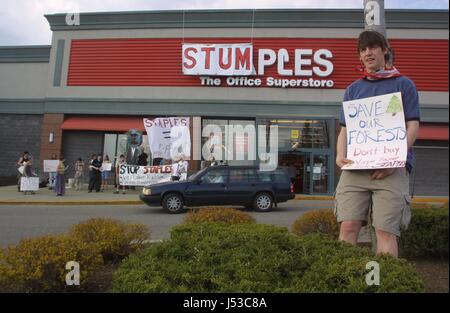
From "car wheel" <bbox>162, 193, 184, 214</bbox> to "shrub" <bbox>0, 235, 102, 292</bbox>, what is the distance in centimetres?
892

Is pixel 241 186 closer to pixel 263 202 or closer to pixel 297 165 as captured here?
pixel 263 202

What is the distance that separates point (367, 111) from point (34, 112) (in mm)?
24202

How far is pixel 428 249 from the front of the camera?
5109 mm

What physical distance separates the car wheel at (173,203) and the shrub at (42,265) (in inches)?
351

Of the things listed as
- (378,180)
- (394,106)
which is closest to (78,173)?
(378,180)

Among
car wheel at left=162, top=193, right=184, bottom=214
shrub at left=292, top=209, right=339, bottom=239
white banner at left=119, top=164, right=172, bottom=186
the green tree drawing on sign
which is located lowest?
shrub at left=292, top=209, right=339, bottom=239

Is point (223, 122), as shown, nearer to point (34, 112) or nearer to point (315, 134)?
point (315, 134)

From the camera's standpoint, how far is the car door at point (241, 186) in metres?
13.2

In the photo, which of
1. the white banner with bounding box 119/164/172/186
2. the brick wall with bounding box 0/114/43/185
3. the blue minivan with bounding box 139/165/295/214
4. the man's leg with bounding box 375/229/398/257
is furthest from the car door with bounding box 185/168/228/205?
the brick wall with bounding box 0/114/43/185

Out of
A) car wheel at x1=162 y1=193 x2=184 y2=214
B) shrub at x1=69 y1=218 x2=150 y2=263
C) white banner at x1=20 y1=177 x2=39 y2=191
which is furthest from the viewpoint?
white banner at x1=20 y1=177 x2=39 y2=191

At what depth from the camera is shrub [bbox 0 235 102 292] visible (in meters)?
3.58

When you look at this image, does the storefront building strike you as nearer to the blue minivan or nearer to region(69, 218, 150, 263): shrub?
the blue minivan

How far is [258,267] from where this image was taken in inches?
118
